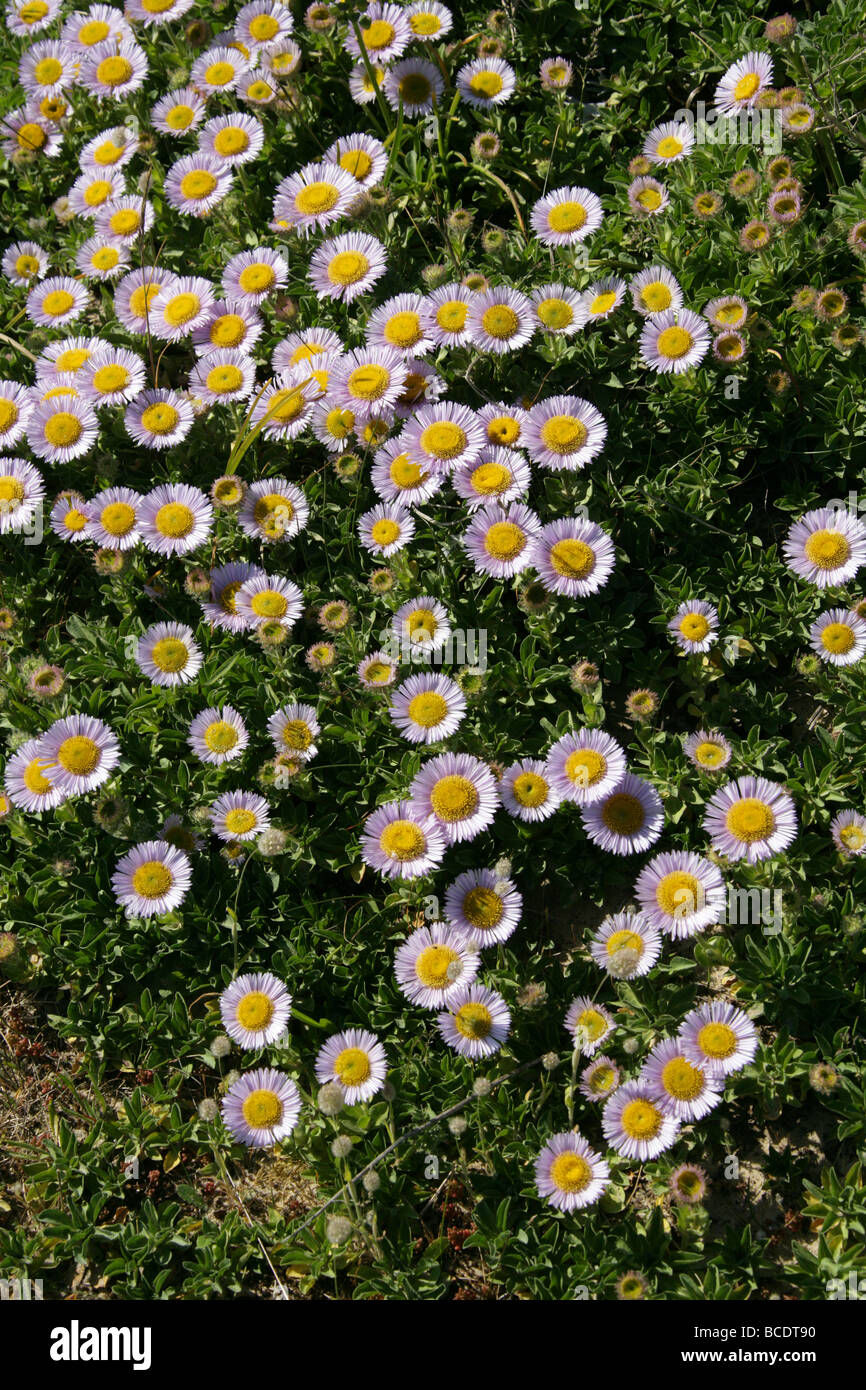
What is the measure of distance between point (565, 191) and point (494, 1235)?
4.51 m

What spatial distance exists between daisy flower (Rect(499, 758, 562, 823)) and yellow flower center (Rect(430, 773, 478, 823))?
0.42ft

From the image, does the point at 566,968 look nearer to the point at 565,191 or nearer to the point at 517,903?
the point at 517,903

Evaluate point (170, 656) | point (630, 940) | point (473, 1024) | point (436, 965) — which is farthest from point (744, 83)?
point (473, 1024)

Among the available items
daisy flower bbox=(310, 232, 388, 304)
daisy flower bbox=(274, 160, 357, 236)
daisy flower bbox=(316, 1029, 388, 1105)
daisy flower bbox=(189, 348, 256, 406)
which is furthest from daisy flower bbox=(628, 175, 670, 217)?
daisy flower bbox=(316, 1029, 388, 1105)

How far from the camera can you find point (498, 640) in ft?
16.8

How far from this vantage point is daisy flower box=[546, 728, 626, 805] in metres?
4.66

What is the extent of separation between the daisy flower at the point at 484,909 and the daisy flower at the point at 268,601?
1370 millimetres

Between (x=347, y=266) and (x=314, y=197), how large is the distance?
1.59 feet

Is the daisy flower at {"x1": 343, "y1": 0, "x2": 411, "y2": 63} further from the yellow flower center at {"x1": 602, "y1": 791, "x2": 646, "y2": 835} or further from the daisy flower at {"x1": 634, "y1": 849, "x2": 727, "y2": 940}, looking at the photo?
the daisy flower at {"x1": 634, "y1": 849, "x2": 727, "y2": 940}

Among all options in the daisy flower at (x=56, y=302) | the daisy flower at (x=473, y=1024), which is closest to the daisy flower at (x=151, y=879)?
the daisy flower at (x=473, y=1024)

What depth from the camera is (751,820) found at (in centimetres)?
452

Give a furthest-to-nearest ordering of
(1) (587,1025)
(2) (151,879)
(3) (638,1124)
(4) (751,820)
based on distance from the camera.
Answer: (2) (151,879) < (4) (751,820) < (1) (587,1025) < (3) (638,1124)

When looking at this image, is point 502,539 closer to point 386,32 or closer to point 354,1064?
point 354,1064

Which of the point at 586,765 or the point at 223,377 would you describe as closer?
the point at 586,765
